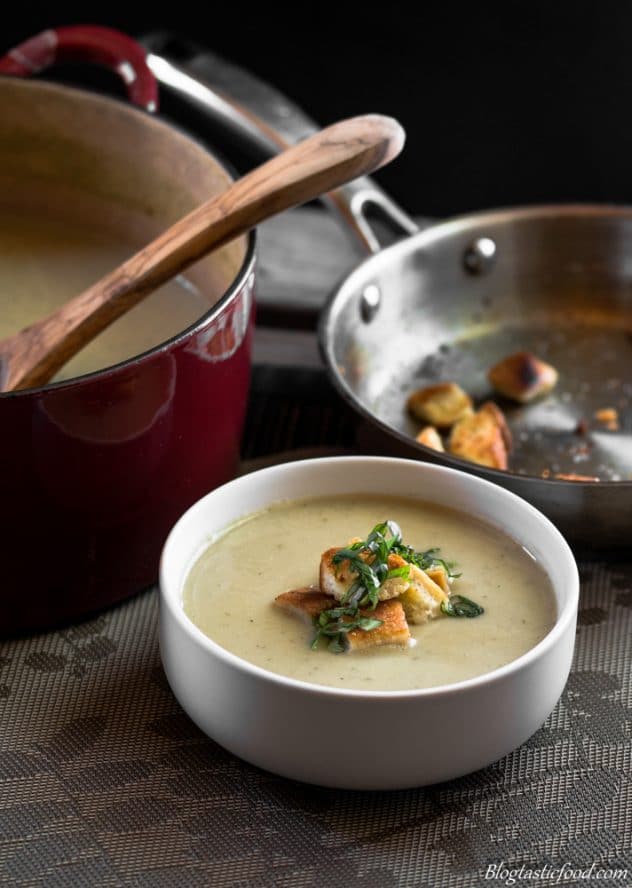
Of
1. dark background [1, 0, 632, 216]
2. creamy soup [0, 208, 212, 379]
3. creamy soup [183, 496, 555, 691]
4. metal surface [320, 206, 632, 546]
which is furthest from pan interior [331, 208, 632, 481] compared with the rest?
dark background [1, 0, 632, 216]

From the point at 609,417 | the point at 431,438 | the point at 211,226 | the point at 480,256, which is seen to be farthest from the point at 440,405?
the point at 211,226

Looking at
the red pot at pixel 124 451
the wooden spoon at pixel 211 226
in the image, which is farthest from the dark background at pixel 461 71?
the wooden spoon at pixel 211 226

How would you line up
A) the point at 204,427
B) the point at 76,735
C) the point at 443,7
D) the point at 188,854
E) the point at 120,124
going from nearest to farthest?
the point at 188,854 → the point at 76,735 → the point at 204,427 → the point at 120,124 → the point at 443,7

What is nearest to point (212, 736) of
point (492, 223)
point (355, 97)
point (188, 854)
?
point (188, 854)

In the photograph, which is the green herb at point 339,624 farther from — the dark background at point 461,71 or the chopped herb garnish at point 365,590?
the dark background at point 461,71

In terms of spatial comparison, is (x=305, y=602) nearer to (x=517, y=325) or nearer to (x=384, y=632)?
(x=384, y=632)

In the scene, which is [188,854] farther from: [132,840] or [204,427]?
[204,427]
